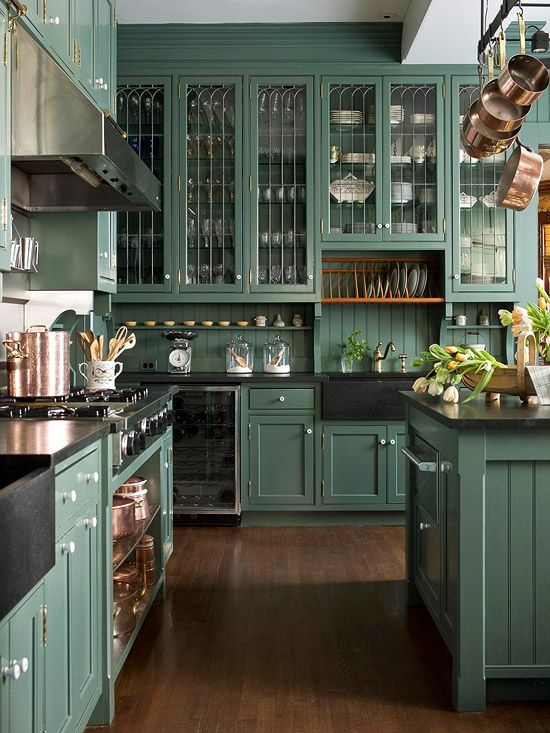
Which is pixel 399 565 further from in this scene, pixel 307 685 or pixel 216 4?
pixel 216 4

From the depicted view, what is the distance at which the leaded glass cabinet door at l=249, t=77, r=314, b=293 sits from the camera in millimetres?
4965

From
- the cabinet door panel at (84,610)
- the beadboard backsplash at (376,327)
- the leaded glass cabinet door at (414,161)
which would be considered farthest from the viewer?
the beadboard backsplash at (376,327)

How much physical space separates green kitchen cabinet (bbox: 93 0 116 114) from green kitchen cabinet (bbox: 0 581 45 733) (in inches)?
105

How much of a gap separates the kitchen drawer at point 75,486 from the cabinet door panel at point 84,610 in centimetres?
5

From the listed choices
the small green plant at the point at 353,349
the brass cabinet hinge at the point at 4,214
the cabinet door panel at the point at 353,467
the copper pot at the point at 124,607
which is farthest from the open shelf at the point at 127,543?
the small green plant at the point at 353,349

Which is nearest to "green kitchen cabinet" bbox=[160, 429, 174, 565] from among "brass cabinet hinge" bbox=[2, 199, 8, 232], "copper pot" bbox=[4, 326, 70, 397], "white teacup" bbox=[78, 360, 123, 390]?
"white teacup" bbox=[78, 360, 123, 390]

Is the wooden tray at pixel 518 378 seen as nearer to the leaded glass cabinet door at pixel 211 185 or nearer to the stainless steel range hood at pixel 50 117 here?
the stainless steel range hood at pixel 50 117

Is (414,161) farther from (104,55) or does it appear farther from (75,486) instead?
(75,486)

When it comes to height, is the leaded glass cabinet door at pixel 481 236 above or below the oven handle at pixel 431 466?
above

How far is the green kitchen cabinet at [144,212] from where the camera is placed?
16.3 ft

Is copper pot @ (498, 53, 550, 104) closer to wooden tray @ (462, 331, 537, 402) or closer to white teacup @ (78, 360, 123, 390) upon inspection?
wooden tray @ (462, 331, 537, 402)

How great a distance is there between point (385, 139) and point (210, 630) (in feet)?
10.7

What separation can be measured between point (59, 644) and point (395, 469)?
3.21m

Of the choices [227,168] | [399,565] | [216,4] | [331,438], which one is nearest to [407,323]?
[331,438]
